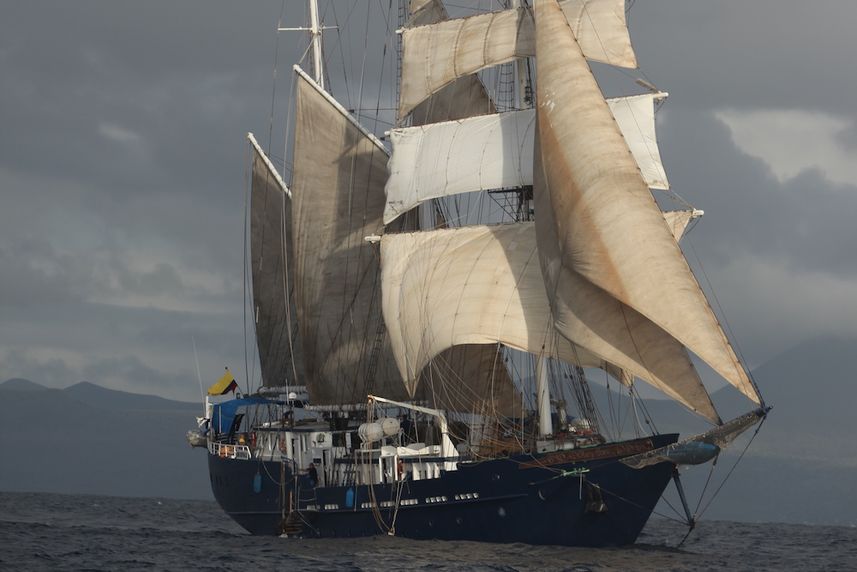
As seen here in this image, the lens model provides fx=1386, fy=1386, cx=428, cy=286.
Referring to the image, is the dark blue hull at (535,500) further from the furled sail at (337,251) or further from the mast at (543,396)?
the furled sail at (337,251)

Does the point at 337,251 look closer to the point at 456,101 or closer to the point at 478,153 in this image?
the point at 456,101

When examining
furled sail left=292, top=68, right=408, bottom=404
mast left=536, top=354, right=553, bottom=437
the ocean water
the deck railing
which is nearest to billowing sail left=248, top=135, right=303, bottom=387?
furled sail left=292, top=68, right=408, bottom=404

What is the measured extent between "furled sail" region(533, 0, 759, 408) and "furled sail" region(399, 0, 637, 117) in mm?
5495

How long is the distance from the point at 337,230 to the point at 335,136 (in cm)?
489

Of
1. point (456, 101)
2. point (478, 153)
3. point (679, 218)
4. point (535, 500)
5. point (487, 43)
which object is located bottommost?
point (535, 500)

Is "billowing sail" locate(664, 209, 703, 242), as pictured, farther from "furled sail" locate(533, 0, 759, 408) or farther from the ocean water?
the ocean water

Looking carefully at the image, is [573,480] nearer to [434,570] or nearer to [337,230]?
[434,570]

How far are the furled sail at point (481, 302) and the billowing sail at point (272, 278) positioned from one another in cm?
1531

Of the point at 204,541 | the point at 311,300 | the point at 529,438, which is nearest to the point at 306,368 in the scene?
the point at 311,300

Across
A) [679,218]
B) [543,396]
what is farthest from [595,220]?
[679,218]

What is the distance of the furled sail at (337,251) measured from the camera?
70125 mm

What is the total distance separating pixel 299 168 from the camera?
71.8 meters

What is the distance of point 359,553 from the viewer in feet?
178

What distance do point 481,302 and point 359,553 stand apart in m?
12.0
